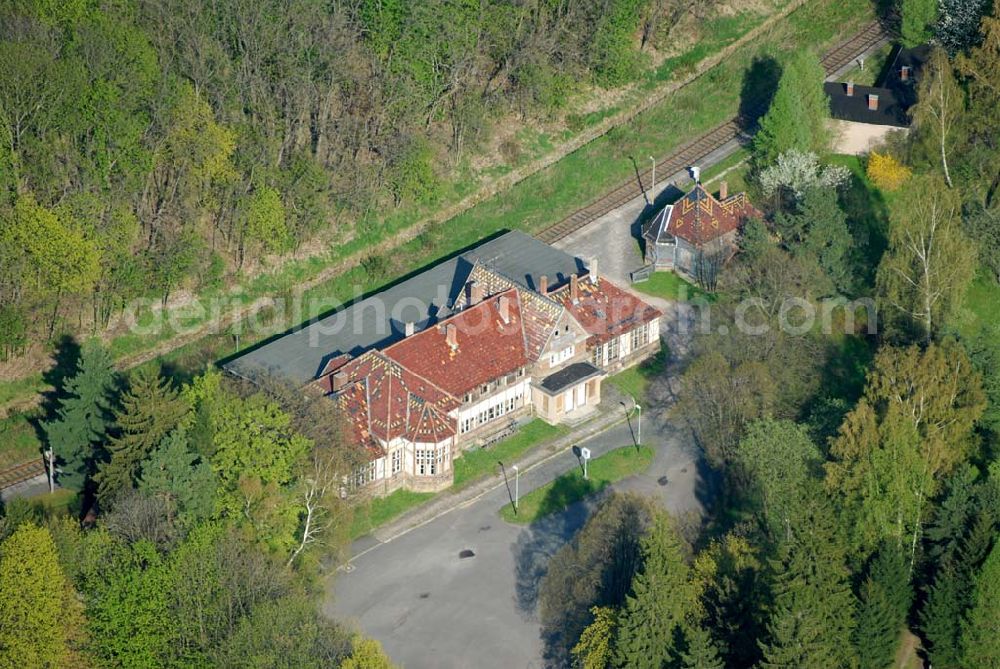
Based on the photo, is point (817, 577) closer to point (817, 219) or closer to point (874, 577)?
point (874, 577)

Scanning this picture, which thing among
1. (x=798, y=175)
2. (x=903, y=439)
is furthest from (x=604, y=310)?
(x=903, y=439)

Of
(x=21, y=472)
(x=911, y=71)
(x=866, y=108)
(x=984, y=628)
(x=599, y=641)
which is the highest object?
(x=911, y=71)

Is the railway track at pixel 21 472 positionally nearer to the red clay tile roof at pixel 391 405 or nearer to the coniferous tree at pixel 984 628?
the red clay tile roof at pixel 391 405

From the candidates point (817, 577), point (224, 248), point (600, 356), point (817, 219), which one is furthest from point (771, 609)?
point (224, 248)

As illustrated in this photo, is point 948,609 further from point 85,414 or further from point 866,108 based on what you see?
point 85,414

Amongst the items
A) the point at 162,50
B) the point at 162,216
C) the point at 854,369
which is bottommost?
the point at 854,369
